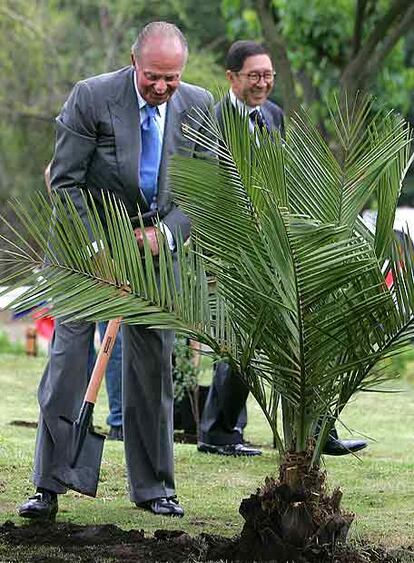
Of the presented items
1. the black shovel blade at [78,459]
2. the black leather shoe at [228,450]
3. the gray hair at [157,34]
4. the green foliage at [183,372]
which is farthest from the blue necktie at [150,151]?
the green foliage at [183,372]

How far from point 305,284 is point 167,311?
53 cm

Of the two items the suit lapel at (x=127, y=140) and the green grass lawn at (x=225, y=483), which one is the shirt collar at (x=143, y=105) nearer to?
the suit lapel at (x=127, y=140)

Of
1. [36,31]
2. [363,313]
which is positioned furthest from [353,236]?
[36,31]

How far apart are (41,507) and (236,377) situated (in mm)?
2395

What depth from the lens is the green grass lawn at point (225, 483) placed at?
19.6 feet

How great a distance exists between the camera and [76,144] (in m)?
5.93

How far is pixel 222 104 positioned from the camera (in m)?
5.08

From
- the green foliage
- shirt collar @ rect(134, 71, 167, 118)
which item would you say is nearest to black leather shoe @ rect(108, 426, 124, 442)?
the green foliage

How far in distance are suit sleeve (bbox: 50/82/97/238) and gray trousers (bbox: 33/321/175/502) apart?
56cm

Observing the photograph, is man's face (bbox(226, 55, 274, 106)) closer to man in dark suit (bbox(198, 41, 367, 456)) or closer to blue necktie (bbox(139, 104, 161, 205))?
man in dark suit (bbox(198, 41, 367, 456))

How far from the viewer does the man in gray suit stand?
5922mm

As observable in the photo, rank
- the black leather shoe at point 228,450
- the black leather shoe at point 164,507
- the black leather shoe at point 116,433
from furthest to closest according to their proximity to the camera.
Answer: the black leather shoe at point 116,433
the black leather shoe at point 228,450
the black leather shoe at point 164,507

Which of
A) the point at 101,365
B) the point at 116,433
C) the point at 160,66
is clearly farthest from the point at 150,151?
the point at 116,433

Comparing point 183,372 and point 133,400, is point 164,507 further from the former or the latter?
point 183,372
